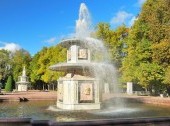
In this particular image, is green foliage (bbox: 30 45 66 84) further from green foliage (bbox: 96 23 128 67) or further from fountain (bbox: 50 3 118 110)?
fountain (bbox: 50 3 118 110)

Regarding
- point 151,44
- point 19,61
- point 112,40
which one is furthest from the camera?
point 19,61

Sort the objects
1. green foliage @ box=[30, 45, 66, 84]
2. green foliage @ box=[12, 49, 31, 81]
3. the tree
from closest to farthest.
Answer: green foliage @ box=[30, 45, 66, 84]
the tree
green foliage @ box=[12, 49, 31, 81]

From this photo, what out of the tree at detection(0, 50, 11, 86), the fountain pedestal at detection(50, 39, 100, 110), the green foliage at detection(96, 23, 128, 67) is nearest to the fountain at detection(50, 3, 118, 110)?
the fountain pedestal at detection(50, 39, 100, 110)

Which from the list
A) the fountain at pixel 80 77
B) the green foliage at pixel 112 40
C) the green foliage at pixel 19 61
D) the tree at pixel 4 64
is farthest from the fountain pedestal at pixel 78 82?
the tree at pixel 4 64

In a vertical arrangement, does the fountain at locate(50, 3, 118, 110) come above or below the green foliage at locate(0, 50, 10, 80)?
below

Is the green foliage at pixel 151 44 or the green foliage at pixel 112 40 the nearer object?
the green foliage at pixel 151 44

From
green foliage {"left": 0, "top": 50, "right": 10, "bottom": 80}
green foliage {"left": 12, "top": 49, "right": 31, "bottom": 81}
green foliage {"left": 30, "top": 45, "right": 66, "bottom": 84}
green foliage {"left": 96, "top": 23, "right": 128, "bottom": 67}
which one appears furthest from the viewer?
green foliage {"left": 12, "top": 49, "right": 31, "bottom": 81}

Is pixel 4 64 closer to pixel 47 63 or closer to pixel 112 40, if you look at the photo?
pixel 47 63

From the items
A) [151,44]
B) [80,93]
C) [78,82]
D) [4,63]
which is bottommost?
[80,93]

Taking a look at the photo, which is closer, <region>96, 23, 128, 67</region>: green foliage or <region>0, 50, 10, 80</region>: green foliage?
<region>96, 23, 128, 67</region>: green foliage

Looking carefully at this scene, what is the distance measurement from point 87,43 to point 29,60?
90.8 meters

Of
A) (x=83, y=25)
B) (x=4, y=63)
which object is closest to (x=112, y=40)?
(x=83, y=25)

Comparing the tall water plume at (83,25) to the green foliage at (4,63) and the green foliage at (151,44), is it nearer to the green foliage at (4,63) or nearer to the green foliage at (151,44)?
the green foliage at (151,44)

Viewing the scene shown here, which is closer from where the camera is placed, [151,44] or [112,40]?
[151,44]
